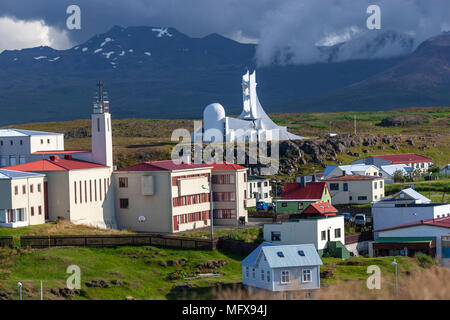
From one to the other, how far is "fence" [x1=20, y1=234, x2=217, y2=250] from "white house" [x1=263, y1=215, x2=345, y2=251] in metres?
5.08

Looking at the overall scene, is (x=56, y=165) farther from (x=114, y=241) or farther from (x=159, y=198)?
(x=114, y=241)

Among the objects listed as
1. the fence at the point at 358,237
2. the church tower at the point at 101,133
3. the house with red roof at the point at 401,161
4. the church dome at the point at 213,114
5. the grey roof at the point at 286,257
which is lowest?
the fence at the point at 358,237

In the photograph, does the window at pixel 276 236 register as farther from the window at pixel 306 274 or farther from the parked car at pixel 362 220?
the window at pixel 306 274

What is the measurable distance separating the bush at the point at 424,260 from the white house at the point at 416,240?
1.78 m

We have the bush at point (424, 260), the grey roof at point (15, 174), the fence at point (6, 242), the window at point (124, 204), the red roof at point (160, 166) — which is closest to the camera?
the bush at point (424, 260)

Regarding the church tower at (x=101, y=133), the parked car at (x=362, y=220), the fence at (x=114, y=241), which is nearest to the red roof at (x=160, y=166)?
the church tower at (x=101, y=133)

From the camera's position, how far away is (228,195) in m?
66.8

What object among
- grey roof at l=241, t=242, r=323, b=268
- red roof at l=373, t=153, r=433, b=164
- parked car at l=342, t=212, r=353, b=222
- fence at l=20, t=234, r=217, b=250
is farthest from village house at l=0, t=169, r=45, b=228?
red roof at l=373, t=153, r=433, b=164

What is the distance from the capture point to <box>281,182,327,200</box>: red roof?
222 ft

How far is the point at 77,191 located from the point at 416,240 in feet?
80.5

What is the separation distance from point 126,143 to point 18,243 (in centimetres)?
7319

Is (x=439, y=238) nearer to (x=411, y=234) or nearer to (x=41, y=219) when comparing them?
(x=411, y=234)

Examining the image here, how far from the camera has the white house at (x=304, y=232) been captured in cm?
5438
